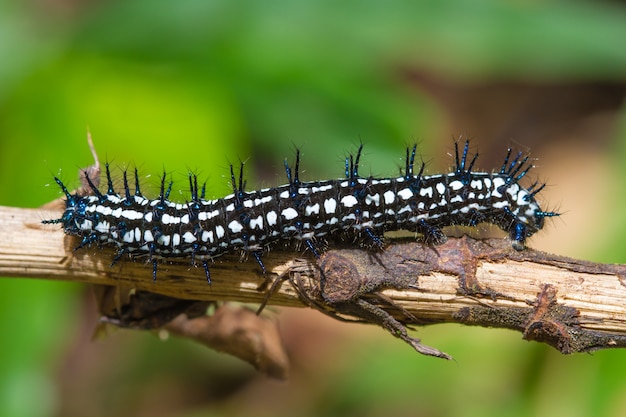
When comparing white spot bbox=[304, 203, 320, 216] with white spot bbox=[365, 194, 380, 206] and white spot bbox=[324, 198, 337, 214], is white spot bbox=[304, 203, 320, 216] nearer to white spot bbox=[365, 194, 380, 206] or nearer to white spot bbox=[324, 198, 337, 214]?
white spot bbox=[324, 198, 337, 214]

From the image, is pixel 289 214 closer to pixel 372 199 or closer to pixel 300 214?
pixel 300 214

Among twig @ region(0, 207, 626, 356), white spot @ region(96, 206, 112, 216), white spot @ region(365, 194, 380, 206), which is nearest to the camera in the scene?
twig @ region(0, 207, 626, 356)

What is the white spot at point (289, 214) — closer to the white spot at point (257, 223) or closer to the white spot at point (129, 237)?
the white spot at point (257, 223)

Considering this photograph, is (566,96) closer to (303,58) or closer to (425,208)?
(303,58)

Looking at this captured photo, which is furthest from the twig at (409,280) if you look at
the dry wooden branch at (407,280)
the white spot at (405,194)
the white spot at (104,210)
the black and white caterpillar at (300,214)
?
the white spot at (405,194)

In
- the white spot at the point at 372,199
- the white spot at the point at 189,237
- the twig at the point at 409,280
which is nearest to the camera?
the twig at the point at 409,280

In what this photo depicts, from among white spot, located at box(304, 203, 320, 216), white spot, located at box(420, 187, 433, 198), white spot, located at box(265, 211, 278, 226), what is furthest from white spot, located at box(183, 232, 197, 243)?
white spot, located at box(420, 187, 433, 198)

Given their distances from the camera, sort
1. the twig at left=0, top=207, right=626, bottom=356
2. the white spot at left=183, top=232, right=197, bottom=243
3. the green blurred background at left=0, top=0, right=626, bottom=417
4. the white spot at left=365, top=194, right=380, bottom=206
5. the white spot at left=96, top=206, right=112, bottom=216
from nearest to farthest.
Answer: the twig at left=0, top=207, right=626, bottom=356
the white spot at left=183, top=232, right=197, bottom=243
the white spot at left=96, top=206, right=112, bottom=216
the white spot at left=365, top=194, right=380, bottom=206
the green blurred background at left=0, top=0, right=626, bottom=417
